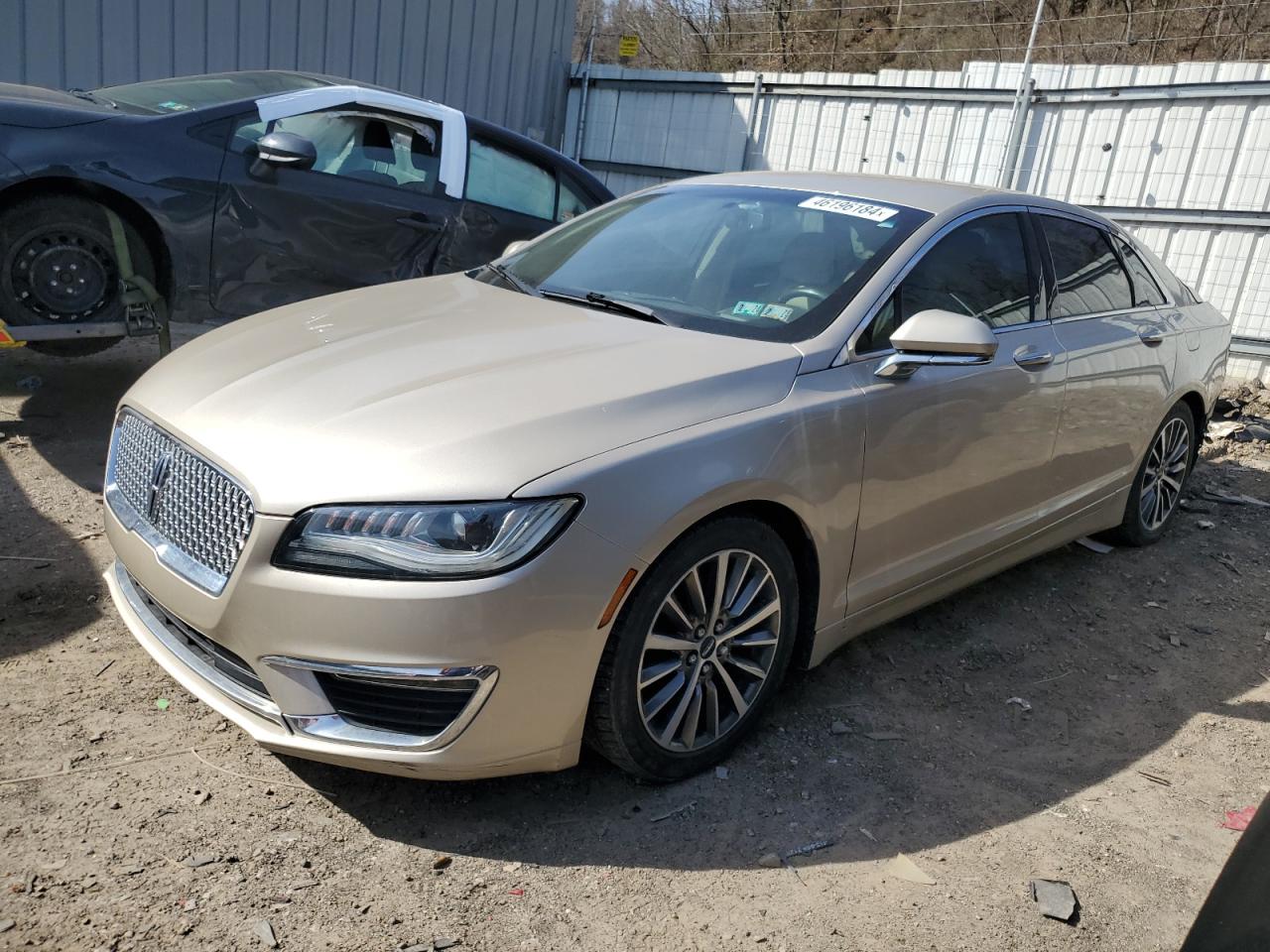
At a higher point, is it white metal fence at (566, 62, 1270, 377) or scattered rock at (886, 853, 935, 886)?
white metal fence at (566, 62, 1270, 377)

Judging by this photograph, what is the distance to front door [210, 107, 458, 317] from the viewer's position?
520 cm

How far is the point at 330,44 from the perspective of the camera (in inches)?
393

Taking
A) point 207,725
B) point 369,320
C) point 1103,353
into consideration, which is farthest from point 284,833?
point 1103,353

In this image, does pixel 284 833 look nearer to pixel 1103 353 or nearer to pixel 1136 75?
pixel 1103 353

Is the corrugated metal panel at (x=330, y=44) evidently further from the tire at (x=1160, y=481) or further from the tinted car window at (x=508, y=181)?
the tire at (x=1160, y=481)

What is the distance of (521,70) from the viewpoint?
12.0 metres

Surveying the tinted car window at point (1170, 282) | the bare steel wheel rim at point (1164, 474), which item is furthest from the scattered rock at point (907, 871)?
the tinted car window at point (1170, 282)

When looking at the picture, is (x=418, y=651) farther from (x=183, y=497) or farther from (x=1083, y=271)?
(x=1083, y=271)

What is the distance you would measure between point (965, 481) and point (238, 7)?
327 inches

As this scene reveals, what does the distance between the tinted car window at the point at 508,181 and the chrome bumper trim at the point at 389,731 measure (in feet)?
13.3

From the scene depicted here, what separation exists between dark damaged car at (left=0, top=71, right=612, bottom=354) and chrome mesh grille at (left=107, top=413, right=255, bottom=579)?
6.48 feet

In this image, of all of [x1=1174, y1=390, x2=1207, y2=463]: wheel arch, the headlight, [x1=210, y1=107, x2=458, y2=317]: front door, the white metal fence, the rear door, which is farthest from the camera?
the white metal fence

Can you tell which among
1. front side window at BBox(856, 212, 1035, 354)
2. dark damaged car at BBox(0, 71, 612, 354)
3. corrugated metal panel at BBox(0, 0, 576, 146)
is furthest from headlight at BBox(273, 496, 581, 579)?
corrugated metal panel at BBox(0, 0, 576, 146)

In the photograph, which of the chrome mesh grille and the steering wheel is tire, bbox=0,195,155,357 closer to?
the chrome mesh grille
